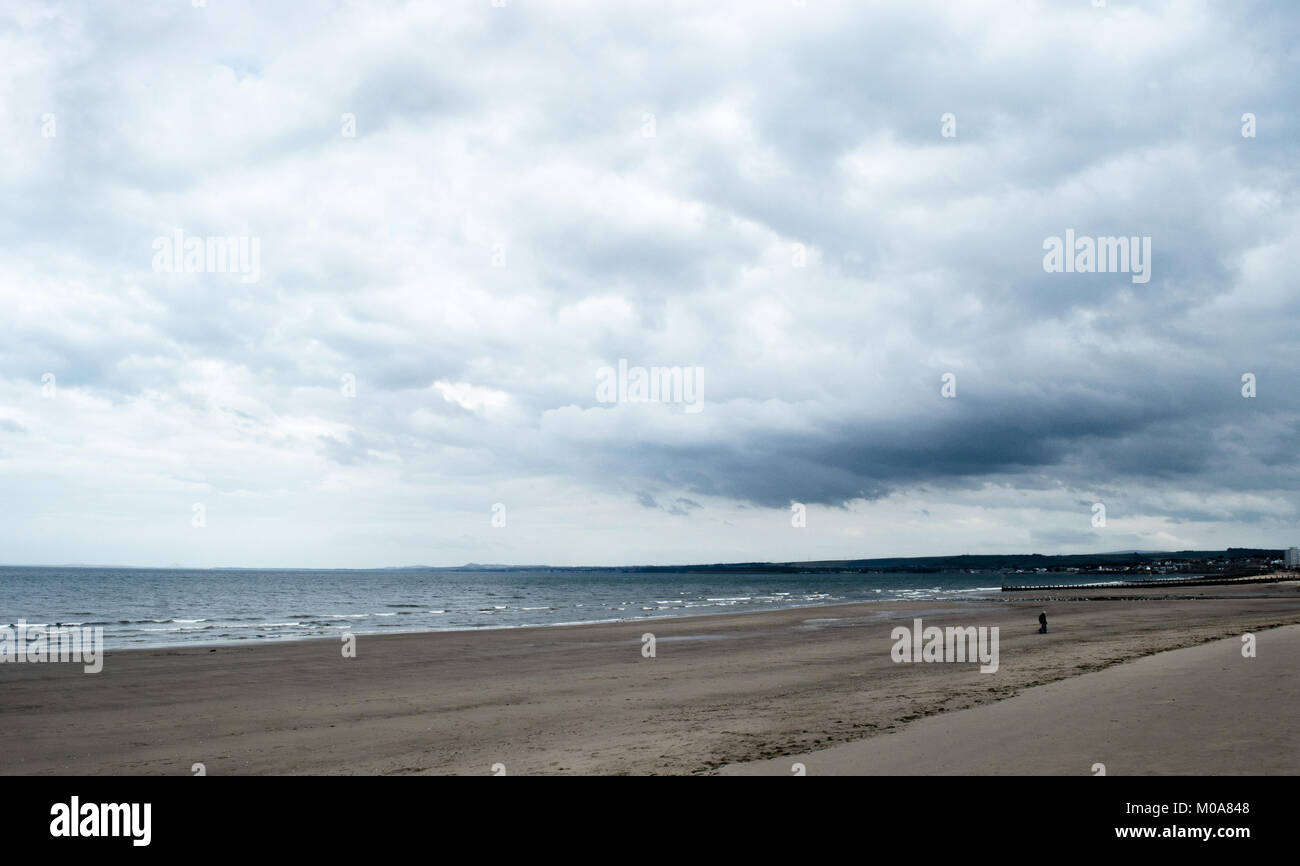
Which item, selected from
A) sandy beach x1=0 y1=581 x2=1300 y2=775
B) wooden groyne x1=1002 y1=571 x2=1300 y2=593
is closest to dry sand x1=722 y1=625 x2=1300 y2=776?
sandy beach x1=0 y1=581 x2=1300 y2=775

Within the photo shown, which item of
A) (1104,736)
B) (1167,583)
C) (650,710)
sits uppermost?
(1104,736)

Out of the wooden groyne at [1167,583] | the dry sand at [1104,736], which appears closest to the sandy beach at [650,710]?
the dry sand at [1104,736]

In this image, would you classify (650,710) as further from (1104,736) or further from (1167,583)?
(1167,583)

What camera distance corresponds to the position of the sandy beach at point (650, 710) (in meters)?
11.8

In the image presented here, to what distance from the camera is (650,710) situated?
17.8 metres

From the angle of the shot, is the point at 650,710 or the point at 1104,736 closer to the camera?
the point at 1104,736

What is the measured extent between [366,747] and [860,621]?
42.1 metres

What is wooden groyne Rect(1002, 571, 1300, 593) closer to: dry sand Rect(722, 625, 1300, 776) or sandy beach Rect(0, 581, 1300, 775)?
sandy beach Rect(0, 581, 1300, 775)

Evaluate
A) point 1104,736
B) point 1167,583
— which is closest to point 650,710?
point 1104,736

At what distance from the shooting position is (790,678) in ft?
76.0

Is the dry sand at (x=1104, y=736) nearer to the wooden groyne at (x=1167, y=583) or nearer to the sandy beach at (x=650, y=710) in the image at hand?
the sandy beach at (x=650, y=710)

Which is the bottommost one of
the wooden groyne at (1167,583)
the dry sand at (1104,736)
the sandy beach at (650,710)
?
the wooden groyne at (1167,583)
